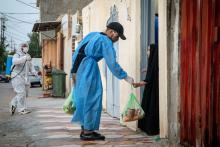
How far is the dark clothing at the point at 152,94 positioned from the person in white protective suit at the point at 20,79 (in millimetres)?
5539

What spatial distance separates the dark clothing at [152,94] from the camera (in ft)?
25.0

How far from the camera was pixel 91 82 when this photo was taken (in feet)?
24.2

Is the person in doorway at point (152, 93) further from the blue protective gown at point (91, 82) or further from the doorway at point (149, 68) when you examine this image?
the blue protective gown at point (91, 82)

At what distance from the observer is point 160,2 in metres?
6.93

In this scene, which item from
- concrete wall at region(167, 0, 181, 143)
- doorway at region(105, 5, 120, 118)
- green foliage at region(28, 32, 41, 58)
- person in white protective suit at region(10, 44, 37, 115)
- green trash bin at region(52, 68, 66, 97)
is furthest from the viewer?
green foliage at region(28, 32, 41, 58)

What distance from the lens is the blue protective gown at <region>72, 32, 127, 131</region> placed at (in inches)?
286

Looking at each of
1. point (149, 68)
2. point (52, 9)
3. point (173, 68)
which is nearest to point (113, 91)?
point (149, 68)

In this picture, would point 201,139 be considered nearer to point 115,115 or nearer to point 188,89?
point 188,89

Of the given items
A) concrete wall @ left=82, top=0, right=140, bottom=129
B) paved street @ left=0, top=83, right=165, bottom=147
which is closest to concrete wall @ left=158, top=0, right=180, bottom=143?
paved street @ left=0, top=83, right=165, bottom=147

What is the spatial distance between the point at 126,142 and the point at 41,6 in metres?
31.2

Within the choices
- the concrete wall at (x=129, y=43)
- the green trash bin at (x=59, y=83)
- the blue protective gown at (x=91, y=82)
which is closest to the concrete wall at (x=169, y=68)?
the blue protective gown at (x=91, y=82)

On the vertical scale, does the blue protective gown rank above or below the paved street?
above

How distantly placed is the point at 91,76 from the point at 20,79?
5.72m

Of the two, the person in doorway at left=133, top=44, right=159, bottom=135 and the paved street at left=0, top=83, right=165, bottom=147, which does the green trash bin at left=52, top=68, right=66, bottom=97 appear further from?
the person in doorway at left=133, top=44, right=159, bottom=135
